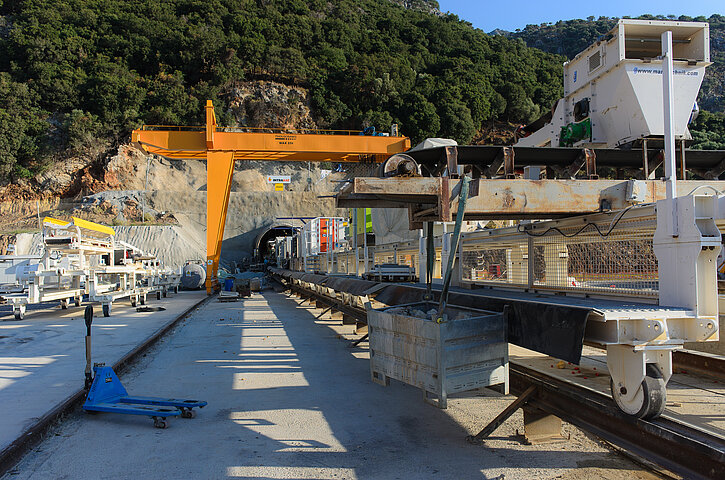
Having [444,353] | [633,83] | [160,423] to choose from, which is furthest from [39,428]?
[633,83]

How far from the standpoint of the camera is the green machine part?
5.85 m

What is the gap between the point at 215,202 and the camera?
2586 cm

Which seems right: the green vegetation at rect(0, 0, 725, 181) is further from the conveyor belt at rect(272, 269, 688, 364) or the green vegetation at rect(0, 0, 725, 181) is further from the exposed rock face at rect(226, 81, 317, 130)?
the conveyor belt at rect(272, 269, 688, 364)

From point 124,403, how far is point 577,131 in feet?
20.0

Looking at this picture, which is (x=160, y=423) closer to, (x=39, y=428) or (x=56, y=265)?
(x=39, y=428)

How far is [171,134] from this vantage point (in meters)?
24.9

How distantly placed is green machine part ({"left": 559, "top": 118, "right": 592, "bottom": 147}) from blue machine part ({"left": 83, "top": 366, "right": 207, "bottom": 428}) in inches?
207

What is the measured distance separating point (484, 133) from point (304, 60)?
85.3 feet

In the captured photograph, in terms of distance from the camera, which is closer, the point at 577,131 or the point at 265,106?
the point at 577,131

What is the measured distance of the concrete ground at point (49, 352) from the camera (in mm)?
5177

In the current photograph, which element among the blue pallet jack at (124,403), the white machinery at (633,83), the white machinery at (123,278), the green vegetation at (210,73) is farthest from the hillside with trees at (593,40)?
the blue pallet jack at (124,403)

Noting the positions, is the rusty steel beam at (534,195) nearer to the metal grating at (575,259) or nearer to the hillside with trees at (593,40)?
the metal grating at (575,259)

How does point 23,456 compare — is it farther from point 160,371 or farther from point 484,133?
point 484,133

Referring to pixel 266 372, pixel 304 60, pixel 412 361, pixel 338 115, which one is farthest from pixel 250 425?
pixel 304 60
